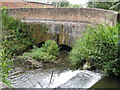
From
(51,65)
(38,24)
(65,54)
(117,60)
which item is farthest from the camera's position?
(38,24)

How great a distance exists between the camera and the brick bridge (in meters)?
8.94

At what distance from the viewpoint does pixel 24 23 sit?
32.6ft

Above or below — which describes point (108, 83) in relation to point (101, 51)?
below

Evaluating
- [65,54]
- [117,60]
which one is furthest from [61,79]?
[65,54]

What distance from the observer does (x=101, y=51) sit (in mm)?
5625

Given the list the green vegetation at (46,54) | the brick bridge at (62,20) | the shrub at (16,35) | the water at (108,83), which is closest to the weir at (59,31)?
the brick bridge at (62,20)

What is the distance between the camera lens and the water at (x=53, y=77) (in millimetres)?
4781

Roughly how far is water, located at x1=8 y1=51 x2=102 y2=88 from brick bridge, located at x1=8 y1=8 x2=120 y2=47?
1661 mm

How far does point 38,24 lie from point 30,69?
11.3 ft

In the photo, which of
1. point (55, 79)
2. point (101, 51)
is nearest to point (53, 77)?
point (55, 79)

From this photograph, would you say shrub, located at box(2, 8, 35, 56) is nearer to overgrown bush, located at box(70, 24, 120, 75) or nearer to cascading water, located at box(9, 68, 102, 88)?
cascading water, located at box(9, 68, 102, 88)

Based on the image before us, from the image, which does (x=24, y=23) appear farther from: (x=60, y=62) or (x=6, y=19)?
(x=60, y=62)

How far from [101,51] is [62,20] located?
5.27 metres

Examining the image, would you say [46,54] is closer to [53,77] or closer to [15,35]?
[53,77]
